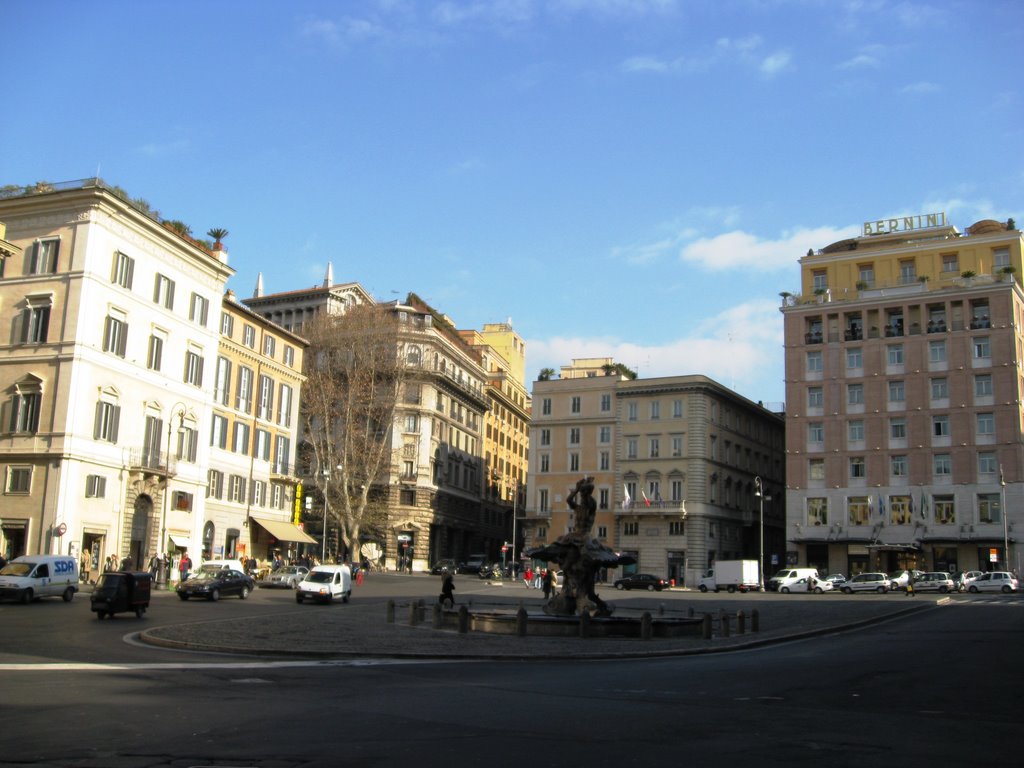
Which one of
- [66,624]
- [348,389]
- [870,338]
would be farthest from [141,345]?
[870,338]

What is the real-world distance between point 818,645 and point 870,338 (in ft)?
191

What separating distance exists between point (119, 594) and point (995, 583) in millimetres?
53269

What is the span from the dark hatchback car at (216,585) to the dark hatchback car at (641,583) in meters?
32.2

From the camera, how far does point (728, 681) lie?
53.6 ft

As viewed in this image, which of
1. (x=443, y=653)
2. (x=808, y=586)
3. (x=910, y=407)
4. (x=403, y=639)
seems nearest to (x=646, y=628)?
(x=403, y=639)

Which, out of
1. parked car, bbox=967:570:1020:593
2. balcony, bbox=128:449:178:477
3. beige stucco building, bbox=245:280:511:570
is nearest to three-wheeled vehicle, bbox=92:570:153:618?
balcony, bbox=128:449:178:477

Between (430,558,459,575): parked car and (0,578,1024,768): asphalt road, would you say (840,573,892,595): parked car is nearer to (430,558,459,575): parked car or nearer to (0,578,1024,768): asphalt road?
(430,558,459,575): parked car

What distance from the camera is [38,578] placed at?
115 ft

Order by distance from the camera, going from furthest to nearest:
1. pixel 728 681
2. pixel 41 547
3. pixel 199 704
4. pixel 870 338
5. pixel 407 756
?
pixel 870 338 → pixel 41 547 → pixel 728 681 → pixel 199 704 → pixel 407 756

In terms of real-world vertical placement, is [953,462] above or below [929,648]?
above

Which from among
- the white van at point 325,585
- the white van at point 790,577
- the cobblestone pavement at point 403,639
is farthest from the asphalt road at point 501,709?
the white van at point 790,577

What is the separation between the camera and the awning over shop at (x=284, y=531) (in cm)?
6312

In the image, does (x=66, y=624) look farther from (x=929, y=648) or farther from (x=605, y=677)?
(x=929, y=648)

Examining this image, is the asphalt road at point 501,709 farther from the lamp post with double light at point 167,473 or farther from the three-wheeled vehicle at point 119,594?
the lamp post with double light at point 167,473
